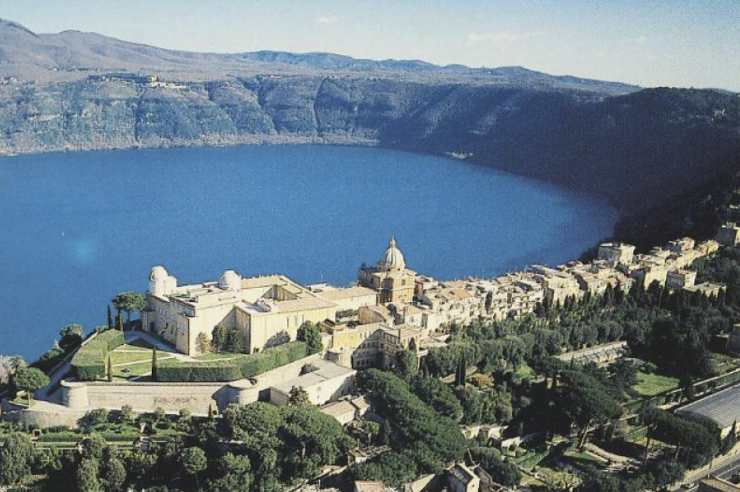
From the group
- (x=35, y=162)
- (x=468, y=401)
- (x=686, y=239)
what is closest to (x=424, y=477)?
(x=468, y=401)

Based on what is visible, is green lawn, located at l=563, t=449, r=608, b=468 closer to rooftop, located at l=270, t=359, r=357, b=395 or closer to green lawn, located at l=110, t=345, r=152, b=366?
rooftop, located at l=270, t=359, r=357, b=395

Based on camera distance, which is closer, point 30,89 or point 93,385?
point 93,385

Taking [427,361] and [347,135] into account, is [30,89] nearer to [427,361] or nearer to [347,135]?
[347,135]

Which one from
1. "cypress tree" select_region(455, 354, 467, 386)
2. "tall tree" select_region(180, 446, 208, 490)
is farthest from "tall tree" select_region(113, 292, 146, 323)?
"cypress tree" select_region(455, 354, 467, 386)

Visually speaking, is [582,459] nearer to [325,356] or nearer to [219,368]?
[325,356]

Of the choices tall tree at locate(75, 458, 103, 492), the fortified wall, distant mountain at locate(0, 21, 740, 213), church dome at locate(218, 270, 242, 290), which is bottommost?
tall tree at locate(75, 458, 103, 492)

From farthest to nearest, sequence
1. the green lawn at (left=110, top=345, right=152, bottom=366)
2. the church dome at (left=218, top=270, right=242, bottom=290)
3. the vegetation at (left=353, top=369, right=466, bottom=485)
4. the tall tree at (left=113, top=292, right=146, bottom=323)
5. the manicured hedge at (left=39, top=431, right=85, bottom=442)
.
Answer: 1. the church dome at (left=218, top=270, right=242, bottom=290)
2. the tall tree at (left=113, top=292, right=146, bottom=323)
3. the green lawn at (left=110, top=345, right=152, bottom=366)
4. the manicured hedge at (left=39, top=431, right=85, bottom=442)
5. the vegetation at (left=353, top=369, right=466, bottom=485)

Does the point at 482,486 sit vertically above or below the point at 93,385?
below
